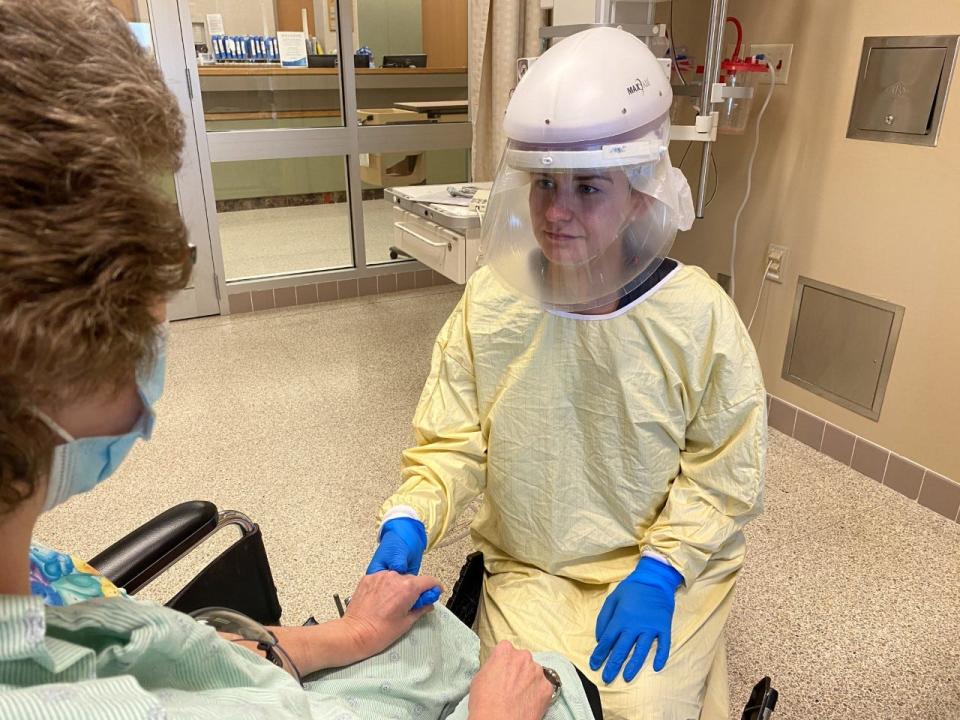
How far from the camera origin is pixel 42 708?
Answer: 454mm

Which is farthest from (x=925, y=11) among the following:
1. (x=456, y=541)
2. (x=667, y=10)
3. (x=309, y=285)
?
(x=309, y=285)

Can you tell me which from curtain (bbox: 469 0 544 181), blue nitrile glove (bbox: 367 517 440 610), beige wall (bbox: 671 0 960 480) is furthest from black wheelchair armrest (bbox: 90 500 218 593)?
curtain (bbox: 469 0 544 181)

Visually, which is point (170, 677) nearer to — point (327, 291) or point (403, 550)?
point (403, 550)

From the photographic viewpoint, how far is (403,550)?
3.50 feet

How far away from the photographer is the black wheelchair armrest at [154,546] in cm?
98

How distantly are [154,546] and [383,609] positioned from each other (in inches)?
13.3

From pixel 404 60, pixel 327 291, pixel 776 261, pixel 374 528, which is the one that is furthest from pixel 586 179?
pixel 404 60

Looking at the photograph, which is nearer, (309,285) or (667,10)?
(667,10)

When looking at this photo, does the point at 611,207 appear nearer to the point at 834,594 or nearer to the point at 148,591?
the point at 834,594

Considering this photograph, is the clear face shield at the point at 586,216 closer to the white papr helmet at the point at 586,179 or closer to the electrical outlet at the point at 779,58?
the white papr helmet at the point at 586,179

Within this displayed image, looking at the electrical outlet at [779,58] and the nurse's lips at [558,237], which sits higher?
the electrical outlet at [779,58]

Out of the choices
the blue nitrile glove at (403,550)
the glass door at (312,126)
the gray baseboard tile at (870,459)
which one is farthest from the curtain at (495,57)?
the blue nitrile glove at (403,550)

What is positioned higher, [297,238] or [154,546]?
[154,546]

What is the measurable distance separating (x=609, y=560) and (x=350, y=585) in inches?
34.4
